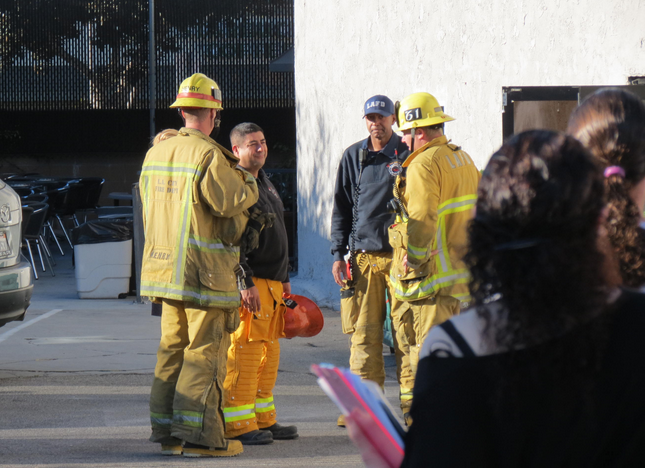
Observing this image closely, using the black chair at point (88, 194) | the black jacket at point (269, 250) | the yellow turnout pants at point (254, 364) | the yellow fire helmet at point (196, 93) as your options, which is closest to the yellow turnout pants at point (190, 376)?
the yellow turnout pants at point (254, 364)

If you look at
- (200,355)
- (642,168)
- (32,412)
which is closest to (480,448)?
(642,168)

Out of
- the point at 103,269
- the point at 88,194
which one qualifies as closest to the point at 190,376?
the point at 103,269

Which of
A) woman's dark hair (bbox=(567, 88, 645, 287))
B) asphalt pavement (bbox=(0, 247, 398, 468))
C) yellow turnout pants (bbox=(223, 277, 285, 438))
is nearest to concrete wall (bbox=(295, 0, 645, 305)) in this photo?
asphalt pavement (bbox=(0, 247, 398, 468))

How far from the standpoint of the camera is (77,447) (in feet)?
15.5

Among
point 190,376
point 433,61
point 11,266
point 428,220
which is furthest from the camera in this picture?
point 433,61

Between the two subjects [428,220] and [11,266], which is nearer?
[428,220]

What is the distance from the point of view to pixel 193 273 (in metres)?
4.46

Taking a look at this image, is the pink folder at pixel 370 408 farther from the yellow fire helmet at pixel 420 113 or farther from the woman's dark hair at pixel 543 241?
the yellow fire helmet at pixel 420 113

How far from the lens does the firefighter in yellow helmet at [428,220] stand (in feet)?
15.0

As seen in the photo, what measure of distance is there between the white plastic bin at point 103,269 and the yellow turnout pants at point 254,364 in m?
5.72

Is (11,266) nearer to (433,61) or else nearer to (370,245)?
(370,245)

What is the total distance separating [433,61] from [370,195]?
3.36m

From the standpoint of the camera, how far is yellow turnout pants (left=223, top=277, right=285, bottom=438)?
4809mm

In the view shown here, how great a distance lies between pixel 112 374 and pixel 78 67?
14.9 m
